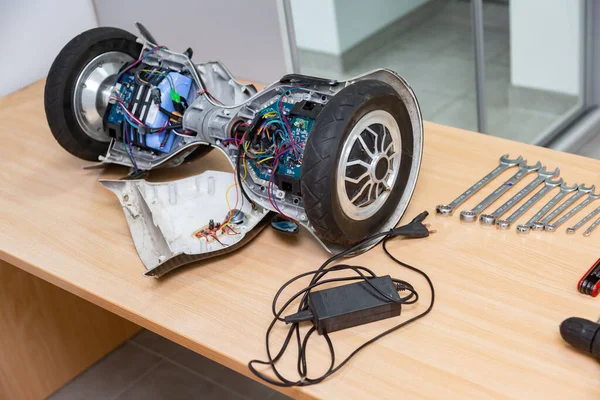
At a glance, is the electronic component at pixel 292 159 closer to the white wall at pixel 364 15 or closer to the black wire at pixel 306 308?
the black wire at pixel 306 308

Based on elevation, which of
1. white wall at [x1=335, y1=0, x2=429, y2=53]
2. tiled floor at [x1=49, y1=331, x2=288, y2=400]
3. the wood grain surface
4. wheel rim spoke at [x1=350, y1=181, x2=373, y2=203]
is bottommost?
tiled floor at [x1=49, y1=331, x2=288, y2=400]

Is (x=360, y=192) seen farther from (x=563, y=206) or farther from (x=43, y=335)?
(x=43, y=335)

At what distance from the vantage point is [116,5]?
2.24 meters

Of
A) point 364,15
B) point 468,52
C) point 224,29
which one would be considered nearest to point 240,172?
point 224,29

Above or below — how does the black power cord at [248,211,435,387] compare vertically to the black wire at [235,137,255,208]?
below

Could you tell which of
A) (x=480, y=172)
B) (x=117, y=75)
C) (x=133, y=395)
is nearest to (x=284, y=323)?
(x=480, y=172)

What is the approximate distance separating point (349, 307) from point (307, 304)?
0.07 meters

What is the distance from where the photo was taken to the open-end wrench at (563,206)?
4.13 feet

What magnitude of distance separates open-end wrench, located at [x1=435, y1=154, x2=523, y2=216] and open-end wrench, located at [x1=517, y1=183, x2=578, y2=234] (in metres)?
0.12

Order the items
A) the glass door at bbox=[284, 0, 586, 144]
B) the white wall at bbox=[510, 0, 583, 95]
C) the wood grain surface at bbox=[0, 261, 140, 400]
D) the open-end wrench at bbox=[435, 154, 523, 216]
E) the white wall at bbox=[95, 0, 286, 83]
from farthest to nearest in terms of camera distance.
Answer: the white wall at bbox=[510, 0, 583, 95]
the glass door at bbox=[284, 0, 586, 144]
the white wall at bbox=[95, 0, 286, 83]
the wood grain surface at bbox=[0, 261, 140, 400]
the open-end wrench at bbox=[435, 154, 523, 216]

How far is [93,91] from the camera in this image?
5.10 feet

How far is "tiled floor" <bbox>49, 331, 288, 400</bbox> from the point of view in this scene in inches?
73.5

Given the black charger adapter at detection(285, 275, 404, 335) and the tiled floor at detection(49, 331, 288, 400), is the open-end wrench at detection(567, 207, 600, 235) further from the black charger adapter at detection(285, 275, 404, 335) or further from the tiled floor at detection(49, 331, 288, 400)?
the tiled floor at detection(49, 331, 288, 400)

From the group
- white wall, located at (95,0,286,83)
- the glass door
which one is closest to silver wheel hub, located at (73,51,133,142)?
white wall, located at (95,0,286,83)
